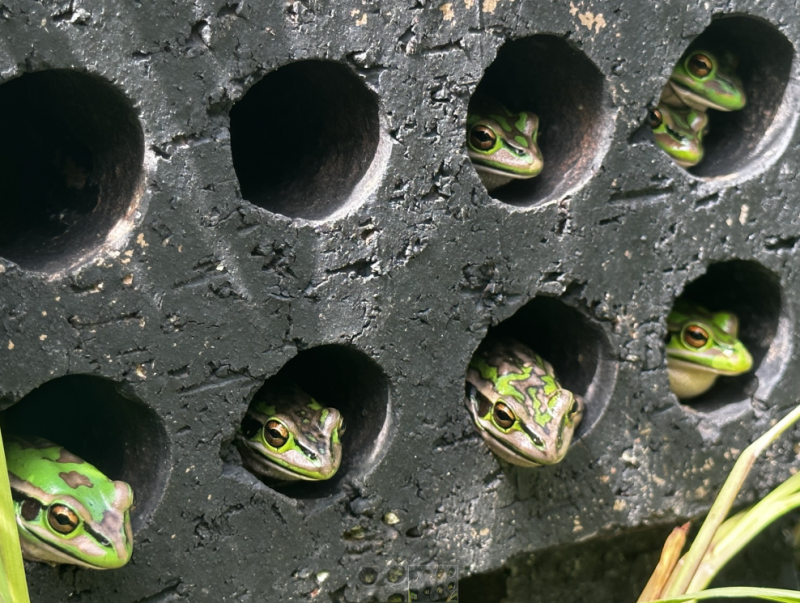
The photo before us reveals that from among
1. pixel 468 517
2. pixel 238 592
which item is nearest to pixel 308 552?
pixel 238 592

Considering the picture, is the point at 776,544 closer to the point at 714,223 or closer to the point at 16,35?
the point at 714,223

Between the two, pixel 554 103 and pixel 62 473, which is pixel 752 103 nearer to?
pixel 554 103

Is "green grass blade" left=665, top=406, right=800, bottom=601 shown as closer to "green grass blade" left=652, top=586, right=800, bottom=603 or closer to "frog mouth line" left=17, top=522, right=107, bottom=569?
"green grass blade" left=652, top=586, right=800, bottom=603

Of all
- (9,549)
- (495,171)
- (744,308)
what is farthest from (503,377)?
(9,549)

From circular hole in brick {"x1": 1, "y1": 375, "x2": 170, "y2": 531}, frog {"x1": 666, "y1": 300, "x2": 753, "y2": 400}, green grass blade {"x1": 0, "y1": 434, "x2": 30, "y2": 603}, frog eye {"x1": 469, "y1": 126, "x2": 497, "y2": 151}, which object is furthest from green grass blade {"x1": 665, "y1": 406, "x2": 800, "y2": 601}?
green grass blade {"x1": 0, "y1": 434, "x2": 30, "y2": 603}

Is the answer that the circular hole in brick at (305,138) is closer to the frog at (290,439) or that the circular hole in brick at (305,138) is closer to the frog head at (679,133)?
the frog at (290,439)
